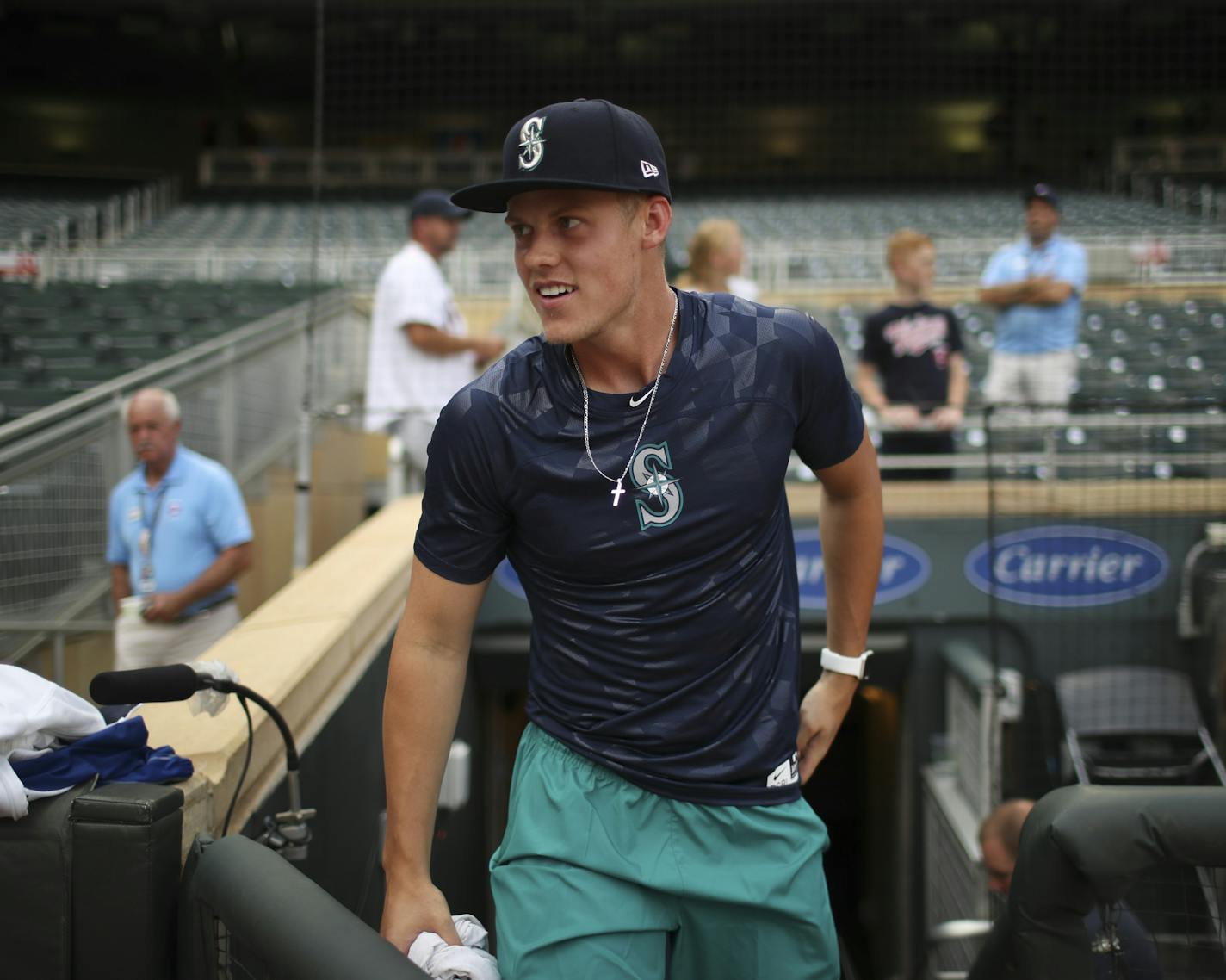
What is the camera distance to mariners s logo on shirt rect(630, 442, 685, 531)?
190cm

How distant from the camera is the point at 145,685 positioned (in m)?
2.12

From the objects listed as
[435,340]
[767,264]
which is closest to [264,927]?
[435,340]

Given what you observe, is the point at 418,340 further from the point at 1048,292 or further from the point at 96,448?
the point at 1048,292

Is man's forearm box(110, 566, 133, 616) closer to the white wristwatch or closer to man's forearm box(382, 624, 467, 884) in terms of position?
man's forearm box(382, 624, 467, 884)

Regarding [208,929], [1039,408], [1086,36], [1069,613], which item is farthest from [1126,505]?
[1086,36]

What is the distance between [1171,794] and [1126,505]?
4.97 m

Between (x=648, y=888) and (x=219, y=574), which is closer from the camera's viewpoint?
(x=648, y=888)

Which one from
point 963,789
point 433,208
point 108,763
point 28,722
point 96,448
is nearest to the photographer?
point 28,722

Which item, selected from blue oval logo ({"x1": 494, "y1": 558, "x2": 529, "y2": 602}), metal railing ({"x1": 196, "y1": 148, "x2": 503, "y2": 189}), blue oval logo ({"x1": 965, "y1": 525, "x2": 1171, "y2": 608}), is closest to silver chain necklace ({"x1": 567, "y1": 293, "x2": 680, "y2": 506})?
blue oval logo ({"x1": 494, "y1": 558, "x2": 529, "y2": 602})

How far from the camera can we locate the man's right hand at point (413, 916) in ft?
6.04

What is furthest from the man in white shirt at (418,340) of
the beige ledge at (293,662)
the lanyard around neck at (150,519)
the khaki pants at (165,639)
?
the khaki pants at (165,639)

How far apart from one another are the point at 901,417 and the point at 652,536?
4.23 meters

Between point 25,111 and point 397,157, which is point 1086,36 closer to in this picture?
point 397,157

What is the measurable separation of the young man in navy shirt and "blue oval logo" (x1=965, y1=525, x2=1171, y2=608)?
14.7 feet
